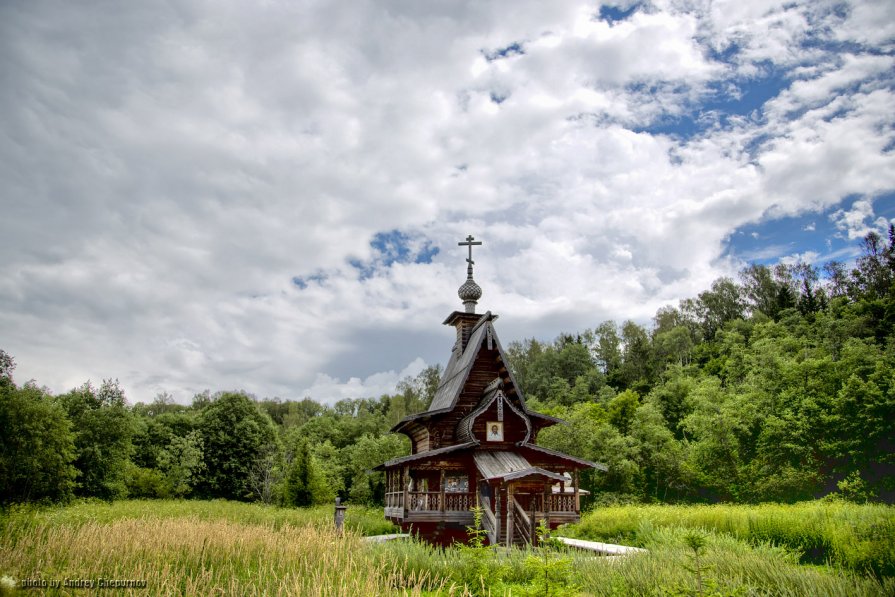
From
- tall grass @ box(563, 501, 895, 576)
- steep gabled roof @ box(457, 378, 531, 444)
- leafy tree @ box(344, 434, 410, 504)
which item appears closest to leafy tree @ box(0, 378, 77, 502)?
leafy tree @ box(344, 434, 410, 504)

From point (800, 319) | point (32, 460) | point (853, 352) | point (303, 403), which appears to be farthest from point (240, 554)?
point (303, 403)

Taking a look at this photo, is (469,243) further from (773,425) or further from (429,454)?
(773,425)

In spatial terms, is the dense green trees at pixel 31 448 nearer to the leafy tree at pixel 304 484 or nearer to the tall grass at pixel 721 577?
the leafy tree at pixel 304 484

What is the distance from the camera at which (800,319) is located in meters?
57.1

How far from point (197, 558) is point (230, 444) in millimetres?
49259

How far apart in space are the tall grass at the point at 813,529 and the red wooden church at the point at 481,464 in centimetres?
332

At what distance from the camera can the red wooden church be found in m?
19.4

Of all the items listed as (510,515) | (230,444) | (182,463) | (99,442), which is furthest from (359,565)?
(230,444)

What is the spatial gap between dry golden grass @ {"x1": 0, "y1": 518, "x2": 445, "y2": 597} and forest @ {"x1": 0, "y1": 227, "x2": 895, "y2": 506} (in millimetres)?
19282

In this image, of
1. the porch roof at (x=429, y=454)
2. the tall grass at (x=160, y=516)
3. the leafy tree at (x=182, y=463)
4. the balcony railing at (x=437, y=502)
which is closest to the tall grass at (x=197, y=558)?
the tall grass at (x=160, y=516)

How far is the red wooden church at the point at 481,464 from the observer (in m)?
19.4

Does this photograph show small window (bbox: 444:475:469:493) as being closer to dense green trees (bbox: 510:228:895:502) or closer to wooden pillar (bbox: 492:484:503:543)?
wooden pillar (bbox: 492:484:503:543)

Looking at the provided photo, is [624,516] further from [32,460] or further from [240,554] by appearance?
[32,460]

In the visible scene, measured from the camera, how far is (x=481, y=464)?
2053 centimetres
